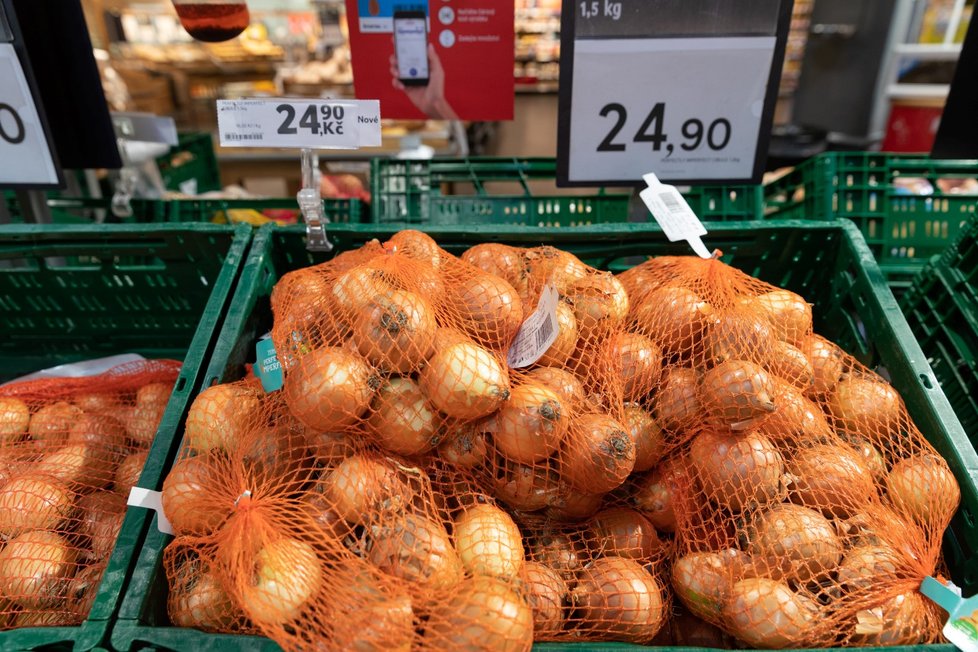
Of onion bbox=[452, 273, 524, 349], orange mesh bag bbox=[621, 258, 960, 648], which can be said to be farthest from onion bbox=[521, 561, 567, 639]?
onion bbox=[452, 273, 524, 349]

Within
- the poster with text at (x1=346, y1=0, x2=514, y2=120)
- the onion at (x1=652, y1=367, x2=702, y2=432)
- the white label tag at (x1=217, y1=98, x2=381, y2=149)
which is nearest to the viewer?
the onion at (x1=652, y1=367, x2=702, y2=432)

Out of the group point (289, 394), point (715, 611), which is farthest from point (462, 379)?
point (715, 611)

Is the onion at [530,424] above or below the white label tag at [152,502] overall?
above

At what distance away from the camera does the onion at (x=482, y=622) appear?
87cm

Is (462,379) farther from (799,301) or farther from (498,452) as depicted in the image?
(799,301)

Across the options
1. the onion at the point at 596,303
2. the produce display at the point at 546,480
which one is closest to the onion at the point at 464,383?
the produce display at the point at 546,480

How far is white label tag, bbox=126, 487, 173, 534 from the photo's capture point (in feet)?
3.60

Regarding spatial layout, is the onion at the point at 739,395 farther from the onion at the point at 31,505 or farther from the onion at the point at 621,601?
the onion at the point at 31,505

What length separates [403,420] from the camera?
1079mm

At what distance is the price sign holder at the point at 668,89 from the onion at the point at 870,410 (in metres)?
0.68

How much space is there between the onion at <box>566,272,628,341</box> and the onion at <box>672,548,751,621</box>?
1.56 feet

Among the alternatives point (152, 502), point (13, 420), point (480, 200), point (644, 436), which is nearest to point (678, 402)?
point (644, 436)

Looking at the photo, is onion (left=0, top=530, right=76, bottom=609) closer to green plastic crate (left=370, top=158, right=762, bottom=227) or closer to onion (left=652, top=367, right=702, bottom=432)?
onion (left=652, top=367, right=702, bottom=432)

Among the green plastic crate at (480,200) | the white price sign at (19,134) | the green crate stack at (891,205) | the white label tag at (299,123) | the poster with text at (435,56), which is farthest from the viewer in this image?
the green plastic crate at (480,200)
